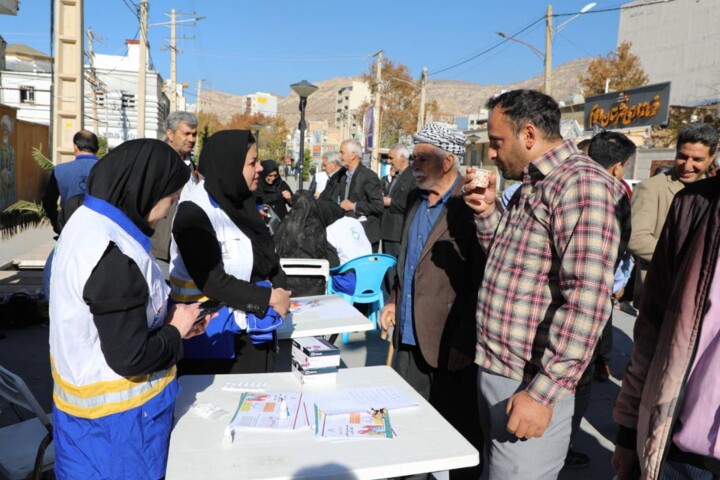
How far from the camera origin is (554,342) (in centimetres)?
172

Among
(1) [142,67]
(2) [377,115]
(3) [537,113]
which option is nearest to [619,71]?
(2) [377,115]

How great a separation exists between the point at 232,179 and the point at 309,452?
4.31 feet

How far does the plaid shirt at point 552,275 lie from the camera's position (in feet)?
5.55

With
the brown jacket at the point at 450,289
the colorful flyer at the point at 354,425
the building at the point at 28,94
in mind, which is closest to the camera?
the colorful flyer at the point at 354,425

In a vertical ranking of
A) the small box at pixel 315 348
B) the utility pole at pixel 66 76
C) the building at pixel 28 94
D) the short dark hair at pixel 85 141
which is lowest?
the small box at pixel 315 348

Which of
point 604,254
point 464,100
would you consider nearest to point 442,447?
point 604,254

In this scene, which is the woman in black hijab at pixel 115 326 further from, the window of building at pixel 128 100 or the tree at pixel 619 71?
the window of building at pixel 128 100

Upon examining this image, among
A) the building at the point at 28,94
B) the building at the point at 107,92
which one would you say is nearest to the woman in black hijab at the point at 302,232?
the building at the point at 107,92

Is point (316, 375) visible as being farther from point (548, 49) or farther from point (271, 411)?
point (548, 49)

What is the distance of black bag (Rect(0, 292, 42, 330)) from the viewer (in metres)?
5.51

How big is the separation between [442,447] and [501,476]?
0.30m

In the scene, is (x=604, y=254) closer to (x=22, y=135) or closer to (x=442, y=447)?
(x=442, y=447)

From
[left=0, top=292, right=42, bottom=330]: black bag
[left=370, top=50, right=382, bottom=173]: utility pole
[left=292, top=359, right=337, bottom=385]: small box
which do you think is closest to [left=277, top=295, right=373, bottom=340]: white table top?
[left=292, top=359, right=337, bottom=385]: small box

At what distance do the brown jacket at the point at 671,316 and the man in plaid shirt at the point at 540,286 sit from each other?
0.14m
